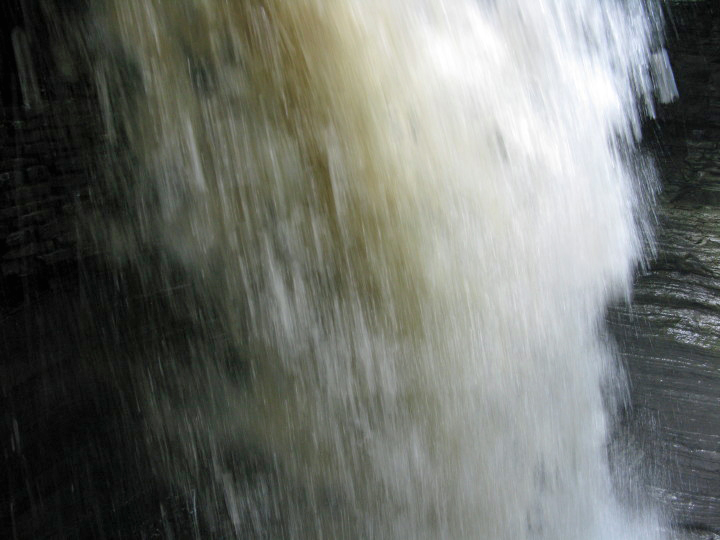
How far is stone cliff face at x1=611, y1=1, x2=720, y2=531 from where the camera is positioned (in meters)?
3.68

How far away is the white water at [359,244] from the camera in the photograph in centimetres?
221

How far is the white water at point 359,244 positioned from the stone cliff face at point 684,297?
0.88 metres

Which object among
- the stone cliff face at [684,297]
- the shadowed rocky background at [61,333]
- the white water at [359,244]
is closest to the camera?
the white water at [359,244]

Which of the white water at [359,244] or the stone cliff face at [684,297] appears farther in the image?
the stone cliff face at [684,297]

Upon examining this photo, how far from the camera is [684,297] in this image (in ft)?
12.5

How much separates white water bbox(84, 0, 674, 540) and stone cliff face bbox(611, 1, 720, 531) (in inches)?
34.7

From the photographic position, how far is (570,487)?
135 inches

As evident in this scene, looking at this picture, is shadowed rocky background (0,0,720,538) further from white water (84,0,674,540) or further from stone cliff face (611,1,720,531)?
stone cliff face (611,1,720,531)

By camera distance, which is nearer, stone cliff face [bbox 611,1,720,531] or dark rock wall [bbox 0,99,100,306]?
dark rock wall [bbox 0,99,100,306]

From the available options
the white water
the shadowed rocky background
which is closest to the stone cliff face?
the white water

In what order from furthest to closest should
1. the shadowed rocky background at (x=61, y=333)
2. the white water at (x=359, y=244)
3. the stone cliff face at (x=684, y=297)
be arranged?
the stone cliff face at (x=684, y=297), the shadowed rocky background at (x=61, y=333), the white water at (x=359, y=244)

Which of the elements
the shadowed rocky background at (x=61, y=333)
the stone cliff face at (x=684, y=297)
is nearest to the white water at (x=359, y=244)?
the shadowed rocky background at (x=61, y=333)

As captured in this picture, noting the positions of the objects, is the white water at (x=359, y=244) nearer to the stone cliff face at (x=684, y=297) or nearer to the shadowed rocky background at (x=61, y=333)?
the shadowed rocky background at (x=61, y=333)

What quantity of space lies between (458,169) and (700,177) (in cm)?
212
